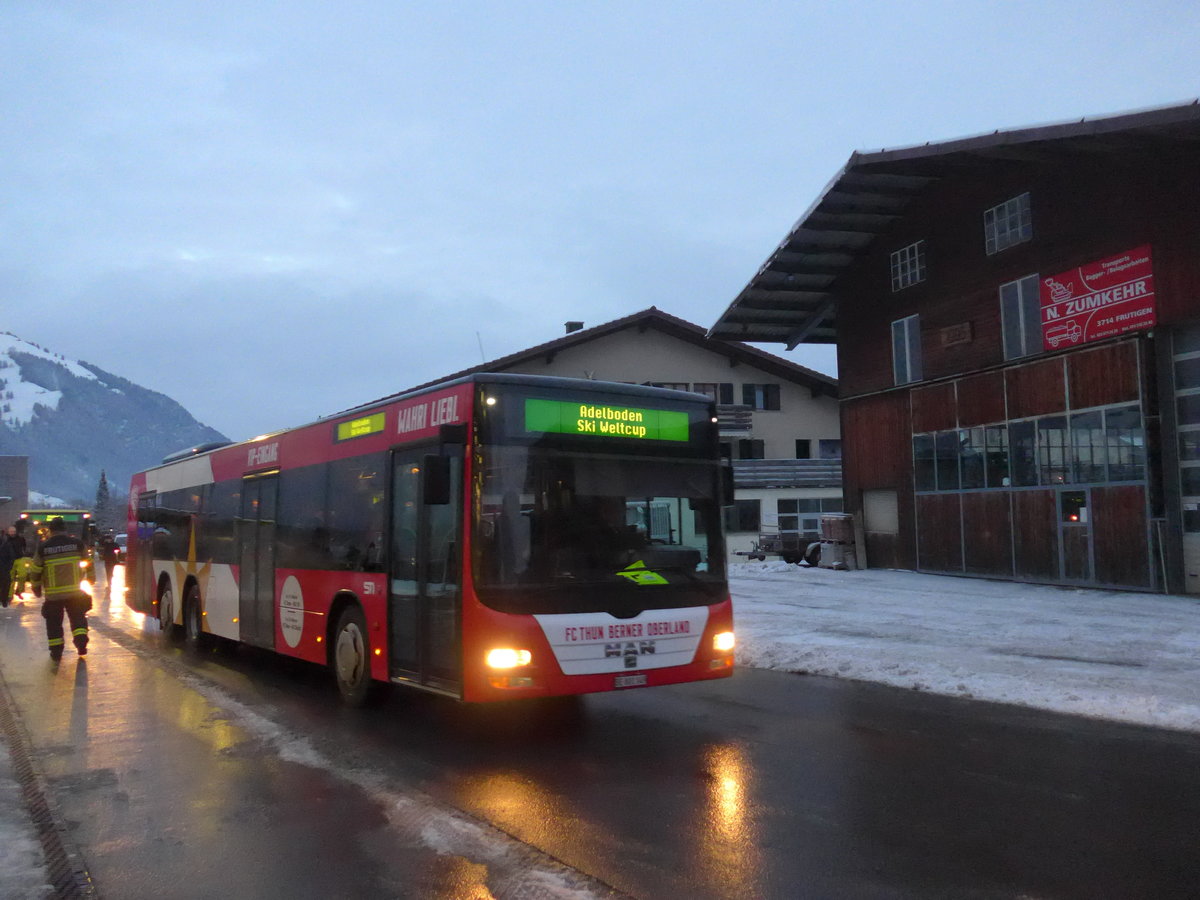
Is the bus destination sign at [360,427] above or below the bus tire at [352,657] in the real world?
above

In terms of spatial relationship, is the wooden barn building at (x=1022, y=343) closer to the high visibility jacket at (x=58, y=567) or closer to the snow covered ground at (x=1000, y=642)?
the snow covered ground at (x=1000, y=642)

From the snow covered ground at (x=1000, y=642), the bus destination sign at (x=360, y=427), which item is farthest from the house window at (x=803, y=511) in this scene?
the bus destination sign at (x=360, y=427)

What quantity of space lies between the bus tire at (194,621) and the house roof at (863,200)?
15.9 m

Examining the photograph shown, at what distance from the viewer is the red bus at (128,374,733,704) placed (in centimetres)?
712

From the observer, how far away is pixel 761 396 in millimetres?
45406

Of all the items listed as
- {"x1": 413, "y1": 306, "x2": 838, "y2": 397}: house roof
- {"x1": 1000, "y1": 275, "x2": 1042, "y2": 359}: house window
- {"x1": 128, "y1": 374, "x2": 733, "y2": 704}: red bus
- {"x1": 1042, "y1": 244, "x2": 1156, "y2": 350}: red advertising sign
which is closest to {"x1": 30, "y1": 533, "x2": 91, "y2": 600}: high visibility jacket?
{"x1": 128, "y1": 374, "x2": 733, "y2": 704}: red bus

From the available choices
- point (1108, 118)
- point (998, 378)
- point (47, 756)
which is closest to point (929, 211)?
point (998, 378)

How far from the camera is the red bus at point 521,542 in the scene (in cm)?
712

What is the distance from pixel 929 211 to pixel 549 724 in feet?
64.2

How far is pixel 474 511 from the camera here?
715cm

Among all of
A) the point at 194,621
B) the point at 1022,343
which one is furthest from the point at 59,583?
the point at 1022,343

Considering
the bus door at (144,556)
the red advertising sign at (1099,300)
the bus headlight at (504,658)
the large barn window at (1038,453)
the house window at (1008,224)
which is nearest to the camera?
the bus headlight at (504,658)

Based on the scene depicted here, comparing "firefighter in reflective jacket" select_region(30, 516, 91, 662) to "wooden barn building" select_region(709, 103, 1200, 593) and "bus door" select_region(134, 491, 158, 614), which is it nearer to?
"bus door" select_region(134, 491, 158, 614)

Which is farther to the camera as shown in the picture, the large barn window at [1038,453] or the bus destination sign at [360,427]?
the large barn window at [1038,453]
